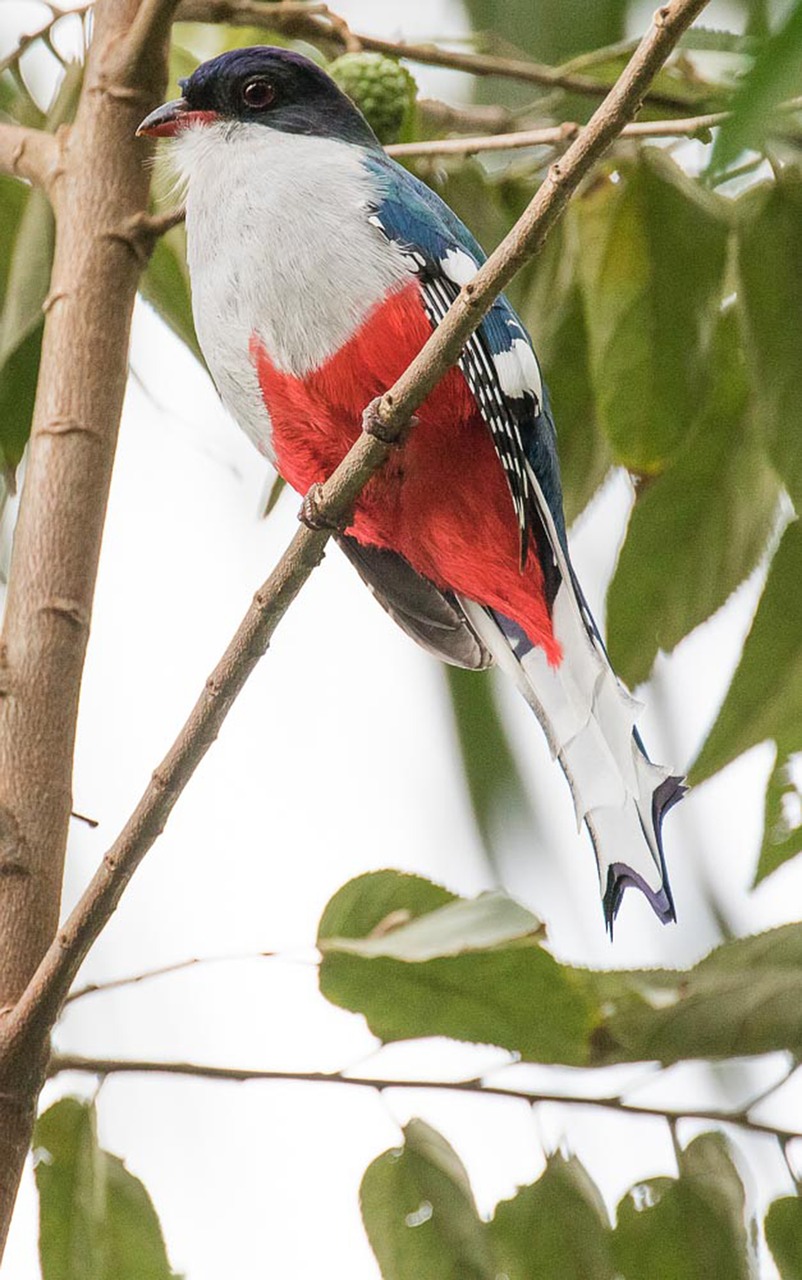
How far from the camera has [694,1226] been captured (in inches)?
63.3

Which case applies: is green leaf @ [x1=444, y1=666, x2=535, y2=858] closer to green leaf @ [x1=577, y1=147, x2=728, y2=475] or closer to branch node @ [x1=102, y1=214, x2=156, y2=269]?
green leaf @ [x1=577, y1=147, x2=728, y2=475]

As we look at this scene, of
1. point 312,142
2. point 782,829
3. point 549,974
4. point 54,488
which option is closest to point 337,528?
point 54,488

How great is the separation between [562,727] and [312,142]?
833 millimetres

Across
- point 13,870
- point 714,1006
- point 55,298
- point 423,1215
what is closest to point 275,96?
point 55,298

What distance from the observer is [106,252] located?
70.6 inches

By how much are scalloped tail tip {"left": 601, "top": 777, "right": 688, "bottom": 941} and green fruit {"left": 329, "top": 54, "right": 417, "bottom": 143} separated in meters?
0.99

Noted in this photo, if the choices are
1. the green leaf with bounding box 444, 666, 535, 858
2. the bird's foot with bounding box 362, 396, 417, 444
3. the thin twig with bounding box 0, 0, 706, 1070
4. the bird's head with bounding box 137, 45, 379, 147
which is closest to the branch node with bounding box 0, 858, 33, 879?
the thin twig with bounding box 0, 0, 706, 1070

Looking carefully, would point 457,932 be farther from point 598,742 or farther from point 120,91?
point 120,91

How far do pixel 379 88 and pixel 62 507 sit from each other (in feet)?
2.63

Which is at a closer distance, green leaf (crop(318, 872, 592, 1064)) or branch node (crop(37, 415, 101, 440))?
green leaf (crop(318, 872, 592, 1064))

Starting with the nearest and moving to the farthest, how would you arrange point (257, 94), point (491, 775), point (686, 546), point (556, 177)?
point (556, 177), point (686, 546), point (257, 94), point (491, 775)

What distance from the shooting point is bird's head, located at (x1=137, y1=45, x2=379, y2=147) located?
2.10 meters

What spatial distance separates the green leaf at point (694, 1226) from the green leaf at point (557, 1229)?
0.03m

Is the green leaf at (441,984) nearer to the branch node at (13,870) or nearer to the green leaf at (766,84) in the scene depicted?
the branch node at (13,870)
